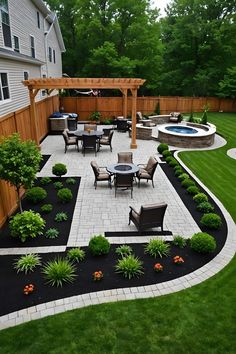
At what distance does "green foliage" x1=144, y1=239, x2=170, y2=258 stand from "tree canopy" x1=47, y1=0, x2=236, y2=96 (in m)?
27.1

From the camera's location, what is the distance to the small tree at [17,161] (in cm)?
789

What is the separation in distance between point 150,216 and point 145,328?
11.2 ft

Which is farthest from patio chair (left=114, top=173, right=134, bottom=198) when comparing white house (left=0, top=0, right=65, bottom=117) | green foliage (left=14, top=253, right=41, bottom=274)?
white house (left=0, top=0, right=65, bottom=117)

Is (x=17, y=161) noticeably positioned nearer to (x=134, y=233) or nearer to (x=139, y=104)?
(x=134, y=233)

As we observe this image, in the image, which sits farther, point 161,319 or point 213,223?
point 213,223

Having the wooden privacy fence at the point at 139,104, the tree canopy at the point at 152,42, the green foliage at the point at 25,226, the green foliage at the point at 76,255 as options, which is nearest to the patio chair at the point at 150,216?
the green foliage at the point at 76,255

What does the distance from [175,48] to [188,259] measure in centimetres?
3469

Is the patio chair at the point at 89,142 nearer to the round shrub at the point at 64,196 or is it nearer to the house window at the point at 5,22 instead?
the house window at the point at 5,22

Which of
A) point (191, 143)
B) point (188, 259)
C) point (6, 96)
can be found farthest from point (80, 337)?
point (191, 143)

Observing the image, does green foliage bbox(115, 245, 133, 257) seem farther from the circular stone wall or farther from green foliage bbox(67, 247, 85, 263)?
the circular stone wall

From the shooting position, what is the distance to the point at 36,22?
2044 cm

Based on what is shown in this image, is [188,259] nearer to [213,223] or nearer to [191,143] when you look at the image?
[213,223]

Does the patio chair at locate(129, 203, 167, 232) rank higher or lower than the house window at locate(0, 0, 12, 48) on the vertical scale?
lower

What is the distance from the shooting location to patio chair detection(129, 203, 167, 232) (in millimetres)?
8008
